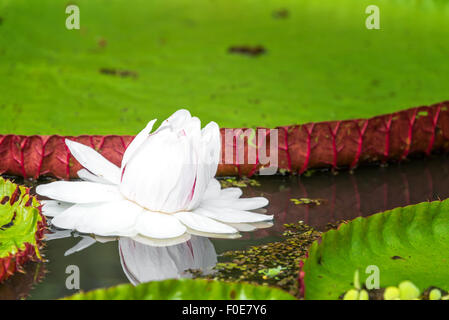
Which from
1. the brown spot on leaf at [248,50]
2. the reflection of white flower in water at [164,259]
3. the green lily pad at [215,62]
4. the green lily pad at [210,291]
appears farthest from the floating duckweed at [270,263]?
the brown spot on leaf at [248,50]

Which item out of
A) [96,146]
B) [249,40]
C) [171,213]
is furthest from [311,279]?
[249,40]

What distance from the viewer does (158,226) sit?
1.22 meters

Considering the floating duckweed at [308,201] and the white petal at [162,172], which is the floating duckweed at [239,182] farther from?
the white petal at [162,172]

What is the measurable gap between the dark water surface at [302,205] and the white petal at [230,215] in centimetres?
3

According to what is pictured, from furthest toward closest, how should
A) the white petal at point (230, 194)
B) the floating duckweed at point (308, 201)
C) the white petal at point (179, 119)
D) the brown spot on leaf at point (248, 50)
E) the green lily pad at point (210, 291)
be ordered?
the brown spot on leaf at point (248, 50)
the floating duckweed at point (308, 201)
the white petal at point (230, 194)
the white petal at point (179, 119)
the green lily pad at point (210, 291)

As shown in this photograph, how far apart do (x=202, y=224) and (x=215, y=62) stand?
1179mm

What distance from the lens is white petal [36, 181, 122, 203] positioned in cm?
124

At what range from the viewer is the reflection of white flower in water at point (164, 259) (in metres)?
1.12

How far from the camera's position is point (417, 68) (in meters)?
2.27

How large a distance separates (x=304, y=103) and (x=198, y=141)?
0.78m

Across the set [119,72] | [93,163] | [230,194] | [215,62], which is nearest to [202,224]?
[230,194]

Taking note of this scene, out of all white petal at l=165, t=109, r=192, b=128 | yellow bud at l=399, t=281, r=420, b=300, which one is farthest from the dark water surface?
yellow bud at l=399, t=281, r=420, b=300

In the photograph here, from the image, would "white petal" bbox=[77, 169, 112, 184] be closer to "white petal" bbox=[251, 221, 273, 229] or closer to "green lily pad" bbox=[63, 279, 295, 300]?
"white petal" bbox=[251, 221, 273, 229]
